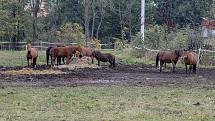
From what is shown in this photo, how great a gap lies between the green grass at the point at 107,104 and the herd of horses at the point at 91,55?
342 inches

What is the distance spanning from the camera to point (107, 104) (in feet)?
46.8

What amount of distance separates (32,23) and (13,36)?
3.31 m

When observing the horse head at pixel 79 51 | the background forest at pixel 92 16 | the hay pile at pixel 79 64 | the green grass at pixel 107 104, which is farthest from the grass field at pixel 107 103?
the background forest at pixel 92 16

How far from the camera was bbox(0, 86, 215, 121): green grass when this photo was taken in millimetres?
12078

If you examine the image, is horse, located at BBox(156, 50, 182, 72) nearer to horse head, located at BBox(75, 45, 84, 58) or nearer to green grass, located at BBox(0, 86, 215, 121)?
horse head, located at BBox(75, 45, 84, 58)

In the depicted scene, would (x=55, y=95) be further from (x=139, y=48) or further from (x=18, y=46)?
(x=18, y=46)

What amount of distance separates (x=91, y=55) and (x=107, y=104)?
1969 cm

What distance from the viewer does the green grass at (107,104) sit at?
12078 mm

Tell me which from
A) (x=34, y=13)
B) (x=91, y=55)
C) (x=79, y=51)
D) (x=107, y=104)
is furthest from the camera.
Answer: (x=34, y=13)

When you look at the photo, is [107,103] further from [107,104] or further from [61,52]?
[61,52]

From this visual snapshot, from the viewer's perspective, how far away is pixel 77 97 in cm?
1576

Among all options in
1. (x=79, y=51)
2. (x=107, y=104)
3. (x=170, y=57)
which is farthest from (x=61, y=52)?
(x=107, y=104)

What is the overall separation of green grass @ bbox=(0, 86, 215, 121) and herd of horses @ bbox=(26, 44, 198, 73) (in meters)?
8.69

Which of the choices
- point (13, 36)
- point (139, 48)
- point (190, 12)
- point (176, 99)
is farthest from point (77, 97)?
point (190, 12)
